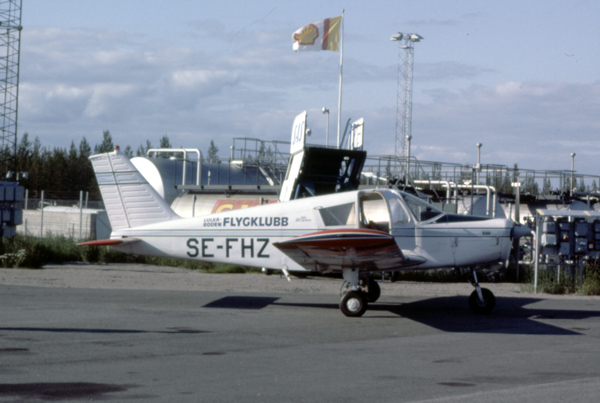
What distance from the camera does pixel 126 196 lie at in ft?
44.1

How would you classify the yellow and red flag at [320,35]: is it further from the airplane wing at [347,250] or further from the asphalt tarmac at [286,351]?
the airplane wing at [347,250]

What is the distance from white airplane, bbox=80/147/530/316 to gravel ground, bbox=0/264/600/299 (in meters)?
3.07

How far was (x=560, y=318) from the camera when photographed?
12.0 meters

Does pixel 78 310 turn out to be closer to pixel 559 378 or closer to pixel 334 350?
pixel 334 350

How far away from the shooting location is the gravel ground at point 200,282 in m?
16.1

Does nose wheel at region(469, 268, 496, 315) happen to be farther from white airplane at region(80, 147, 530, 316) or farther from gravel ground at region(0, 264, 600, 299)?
gravel ground at region(0, 264, 600, 299)

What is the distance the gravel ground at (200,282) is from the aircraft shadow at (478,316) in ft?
5.98

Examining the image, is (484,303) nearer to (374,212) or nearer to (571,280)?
(374,212)

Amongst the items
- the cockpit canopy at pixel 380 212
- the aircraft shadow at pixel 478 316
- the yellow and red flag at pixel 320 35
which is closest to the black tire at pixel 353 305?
the aircraft shadow at pixel 478 316

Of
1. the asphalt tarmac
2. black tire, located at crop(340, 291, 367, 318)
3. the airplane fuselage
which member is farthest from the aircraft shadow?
the airplane fuselage

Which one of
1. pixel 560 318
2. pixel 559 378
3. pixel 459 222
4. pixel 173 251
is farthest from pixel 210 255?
pixel 559 378

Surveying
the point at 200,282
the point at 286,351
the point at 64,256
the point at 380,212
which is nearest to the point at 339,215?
the point at 380,212

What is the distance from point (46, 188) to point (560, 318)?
78.1 metres

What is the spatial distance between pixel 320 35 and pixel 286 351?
2165cm
